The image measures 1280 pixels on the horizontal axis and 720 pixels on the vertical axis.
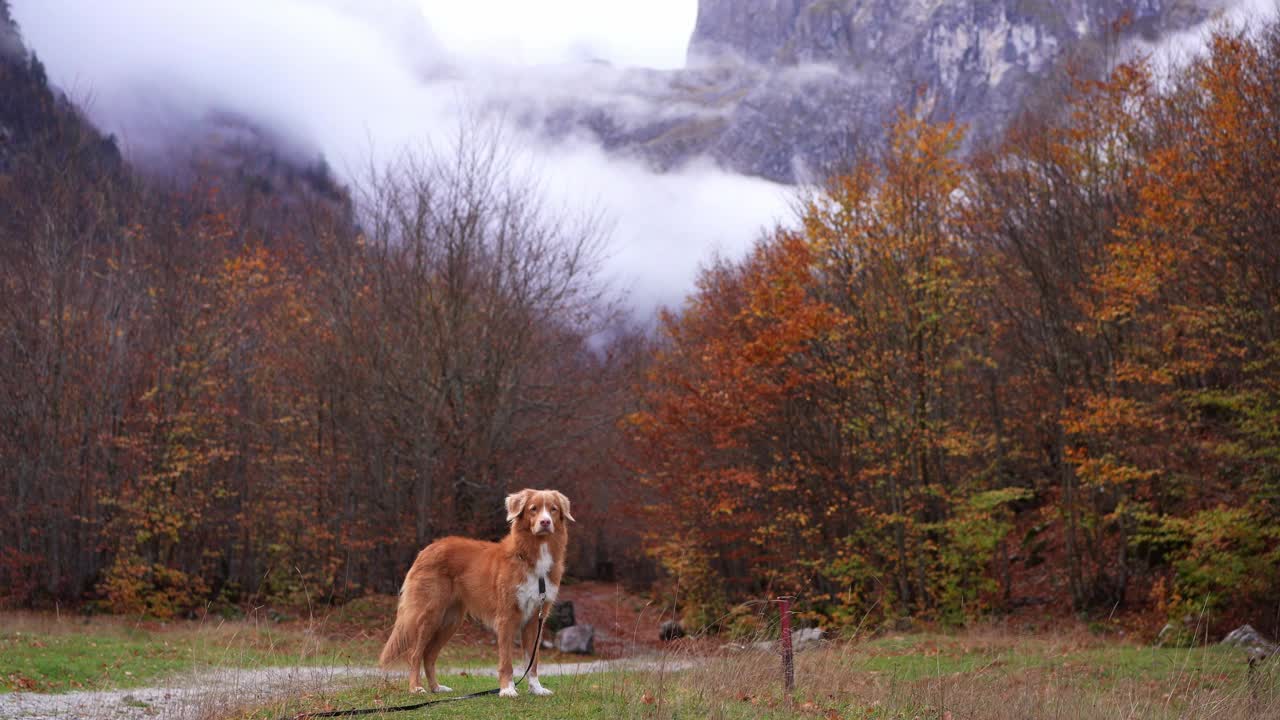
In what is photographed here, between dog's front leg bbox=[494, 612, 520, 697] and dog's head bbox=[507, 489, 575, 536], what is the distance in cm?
82

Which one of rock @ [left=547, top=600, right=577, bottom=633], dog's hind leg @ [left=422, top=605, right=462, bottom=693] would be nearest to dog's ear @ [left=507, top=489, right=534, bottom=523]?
dog's hind leg @ [left=422, top=605, right=462, bottom=693]

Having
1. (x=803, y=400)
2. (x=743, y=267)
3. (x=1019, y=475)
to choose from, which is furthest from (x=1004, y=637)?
(x=743, y=267)

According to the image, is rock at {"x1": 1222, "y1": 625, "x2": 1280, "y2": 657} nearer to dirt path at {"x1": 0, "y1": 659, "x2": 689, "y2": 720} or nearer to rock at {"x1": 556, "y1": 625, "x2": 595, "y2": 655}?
dirt path at {"x1": 0, "y1": 659, "x2": 689, "y2": 720}

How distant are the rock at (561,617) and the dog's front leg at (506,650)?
45.5 feet

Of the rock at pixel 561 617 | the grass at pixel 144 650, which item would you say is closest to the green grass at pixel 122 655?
the grass at pixel 144 650

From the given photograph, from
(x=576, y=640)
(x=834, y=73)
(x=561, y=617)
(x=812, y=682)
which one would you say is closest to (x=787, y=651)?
(x=812, y=682)

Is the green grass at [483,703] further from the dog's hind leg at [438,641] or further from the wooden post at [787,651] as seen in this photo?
the wooden post at [787,651]

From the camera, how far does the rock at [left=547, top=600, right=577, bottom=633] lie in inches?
866

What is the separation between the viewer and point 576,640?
2077 cm

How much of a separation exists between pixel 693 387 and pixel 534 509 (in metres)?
15.2

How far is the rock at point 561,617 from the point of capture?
22000mm

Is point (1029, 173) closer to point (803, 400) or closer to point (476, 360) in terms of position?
point (803, 400)

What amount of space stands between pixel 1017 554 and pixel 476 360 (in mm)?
16164

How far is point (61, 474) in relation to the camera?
22.4 m
